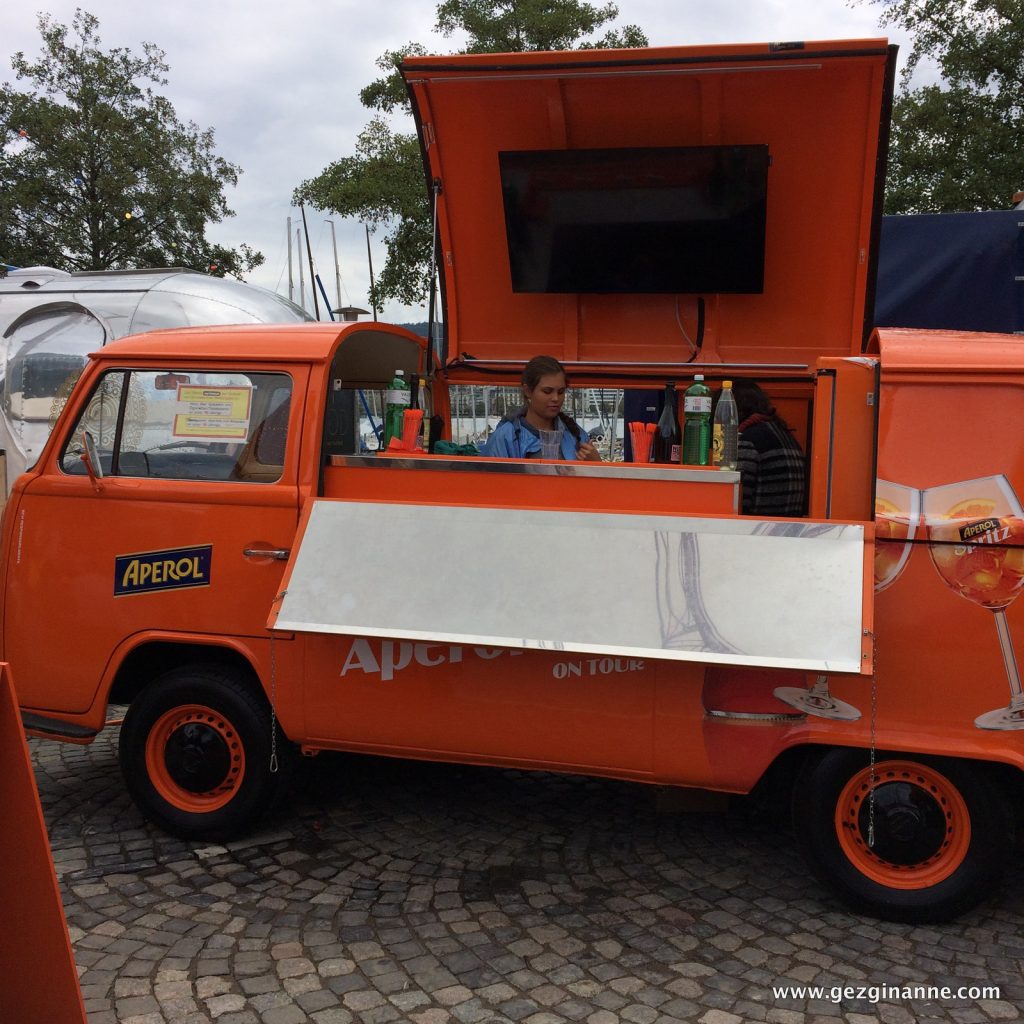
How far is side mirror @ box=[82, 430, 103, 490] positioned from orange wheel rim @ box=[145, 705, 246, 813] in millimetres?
1044

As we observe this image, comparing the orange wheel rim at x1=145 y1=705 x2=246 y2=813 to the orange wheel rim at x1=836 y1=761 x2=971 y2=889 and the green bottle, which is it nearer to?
the green bottle

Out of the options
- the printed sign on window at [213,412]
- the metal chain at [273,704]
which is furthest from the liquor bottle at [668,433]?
the metal chain at [273,704]

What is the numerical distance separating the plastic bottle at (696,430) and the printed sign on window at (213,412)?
73.0 inches

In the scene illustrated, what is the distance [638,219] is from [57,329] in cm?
850

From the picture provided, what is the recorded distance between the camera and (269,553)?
3.69 m

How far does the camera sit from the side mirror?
386 cm

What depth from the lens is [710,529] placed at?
316 centimetres

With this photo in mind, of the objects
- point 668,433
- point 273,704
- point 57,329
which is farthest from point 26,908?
point 57,329

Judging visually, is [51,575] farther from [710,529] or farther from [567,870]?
[710,529]

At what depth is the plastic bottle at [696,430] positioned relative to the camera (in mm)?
3873

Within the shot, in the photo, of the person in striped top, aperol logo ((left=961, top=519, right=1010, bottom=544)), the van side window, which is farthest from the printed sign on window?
aperol logo ((left=961, top=519, right=1010, bottom=544))

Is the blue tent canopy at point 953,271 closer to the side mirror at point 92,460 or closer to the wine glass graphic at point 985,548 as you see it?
the wine glass graphic at point 985,548

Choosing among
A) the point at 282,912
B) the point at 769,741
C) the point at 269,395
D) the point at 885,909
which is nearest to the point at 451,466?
the point at 269,395

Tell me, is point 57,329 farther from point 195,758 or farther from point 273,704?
point 273,704
